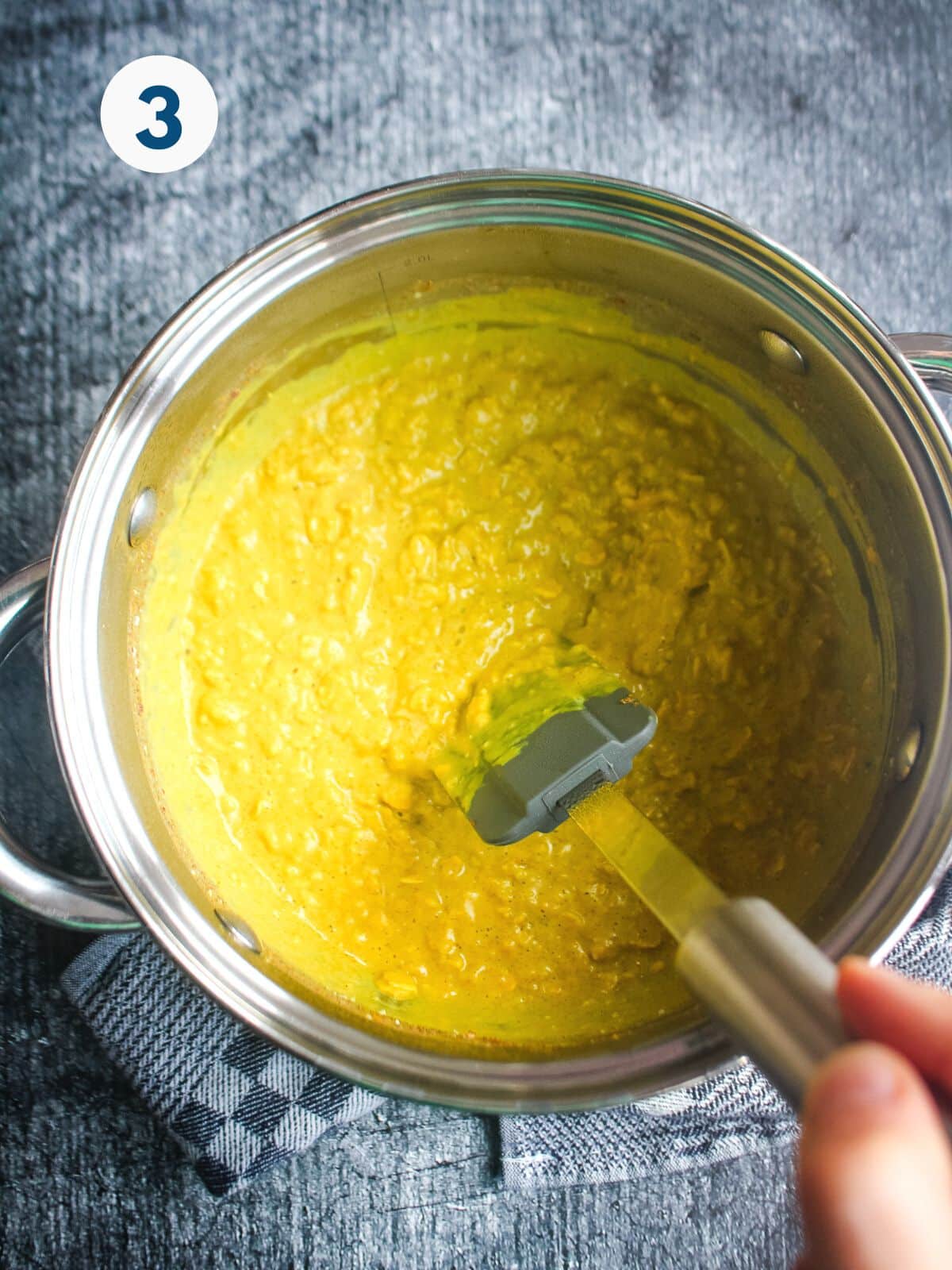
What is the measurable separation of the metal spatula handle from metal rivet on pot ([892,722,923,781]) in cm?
36

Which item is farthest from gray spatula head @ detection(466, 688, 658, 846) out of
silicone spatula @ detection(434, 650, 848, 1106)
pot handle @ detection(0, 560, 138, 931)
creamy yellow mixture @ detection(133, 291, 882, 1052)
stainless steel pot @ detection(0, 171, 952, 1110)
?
pot handle @ detection(0, 560, 138, 931)

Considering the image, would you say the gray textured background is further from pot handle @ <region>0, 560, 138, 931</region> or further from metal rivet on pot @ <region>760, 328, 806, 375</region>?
metal rivet on pot @ <region>760, 328, 806, 375</region>

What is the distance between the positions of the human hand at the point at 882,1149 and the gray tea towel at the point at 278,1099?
0.70m

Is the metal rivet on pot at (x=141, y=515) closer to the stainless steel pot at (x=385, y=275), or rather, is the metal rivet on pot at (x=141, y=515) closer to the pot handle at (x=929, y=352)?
the stainless steel pot at (x=385, y=275)

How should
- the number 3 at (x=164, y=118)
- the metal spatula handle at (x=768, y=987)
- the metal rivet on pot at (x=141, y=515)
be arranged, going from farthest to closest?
1. the number 3 at (x=164, y=118)
2. the metal rivet on pot at (x=141, y=515)
3. the metal spatula handle at (x=768, y=987)

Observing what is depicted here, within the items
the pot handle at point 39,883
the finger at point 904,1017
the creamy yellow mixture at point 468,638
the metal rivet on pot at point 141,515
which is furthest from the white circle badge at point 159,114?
the finger at point 904,1017

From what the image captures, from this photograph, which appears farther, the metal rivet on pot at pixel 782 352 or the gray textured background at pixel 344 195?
the gray textured background at pixel 344 195

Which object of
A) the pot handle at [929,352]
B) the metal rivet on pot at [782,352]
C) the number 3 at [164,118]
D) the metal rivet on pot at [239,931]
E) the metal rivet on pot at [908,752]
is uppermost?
the number 3 at [164,118]

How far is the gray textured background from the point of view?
1285 millimetres

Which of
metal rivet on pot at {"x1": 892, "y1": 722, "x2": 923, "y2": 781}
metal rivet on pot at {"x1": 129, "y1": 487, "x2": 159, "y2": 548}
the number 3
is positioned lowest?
metal rivet on pot at {"x1": 892, "y1": 722, "x2": 923, "y2": 781}

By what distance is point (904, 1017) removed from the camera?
22.5 inches

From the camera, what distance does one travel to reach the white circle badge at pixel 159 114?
1.35 meters

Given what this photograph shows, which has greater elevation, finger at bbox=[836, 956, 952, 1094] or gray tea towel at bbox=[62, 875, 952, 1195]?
finger at bbox=[836, 956, 952, 1094]

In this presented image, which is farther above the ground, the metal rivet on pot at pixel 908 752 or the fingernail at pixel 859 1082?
the metal rivet on pot at pixel 908 752
